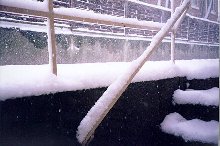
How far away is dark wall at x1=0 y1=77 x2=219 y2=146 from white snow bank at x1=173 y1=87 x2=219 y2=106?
6cm

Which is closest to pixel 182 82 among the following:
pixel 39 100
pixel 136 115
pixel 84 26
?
pixel 136 115

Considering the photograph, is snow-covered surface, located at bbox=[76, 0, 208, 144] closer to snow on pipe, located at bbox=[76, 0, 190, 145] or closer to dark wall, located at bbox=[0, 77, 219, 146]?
snow on pipe, located at bbox=[76, 0, 190, 145]

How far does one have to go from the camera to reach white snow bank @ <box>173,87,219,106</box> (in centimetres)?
278

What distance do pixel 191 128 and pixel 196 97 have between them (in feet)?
1.26

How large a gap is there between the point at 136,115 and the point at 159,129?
1.51 ft

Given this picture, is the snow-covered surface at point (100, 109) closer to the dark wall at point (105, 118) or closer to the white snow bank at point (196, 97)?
the dark wall at point (105, 118)

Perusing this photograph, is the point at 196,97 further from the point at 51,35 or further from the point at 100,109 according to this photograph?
the point at 51,35

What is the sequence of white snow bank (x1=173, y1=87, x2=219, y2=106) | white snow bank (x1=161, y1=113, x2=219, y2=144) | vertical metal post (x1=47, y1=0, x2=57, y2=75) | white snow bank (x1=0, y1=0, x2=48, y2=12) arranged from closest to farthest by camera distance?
white snow bank (x1=0, y1=0, x2=48, y2=12) → vertical metal post (x1=47, y1=0, x2=57, y2=75) → white snow bank (x1=161, y1=113, x2=219, y2=144) → white snow bank (x1=173, y1=87, x2=219, y2=106)

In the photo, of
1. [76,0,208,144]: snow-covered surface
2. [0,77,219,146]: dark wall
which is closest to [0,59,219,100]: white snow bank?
[0,77,219,146]: dark wall

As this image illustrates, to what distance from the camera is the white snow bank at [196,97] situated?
278 cm

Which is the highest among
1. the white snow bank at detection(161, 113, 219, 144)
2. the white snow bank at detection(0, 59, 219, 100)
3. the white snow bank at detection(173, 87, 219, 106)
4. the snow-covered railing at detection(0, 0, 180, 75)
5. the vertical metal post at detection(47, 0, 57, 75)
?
the snow-covered railing at detection(0, 0, 180, 75)

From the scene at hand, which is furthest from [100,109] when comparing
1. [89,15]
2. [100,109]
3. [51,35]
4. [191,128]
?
[191,128]

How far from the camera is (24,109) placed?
5.56 ft

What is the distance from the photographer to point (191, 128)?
2.71 metres
